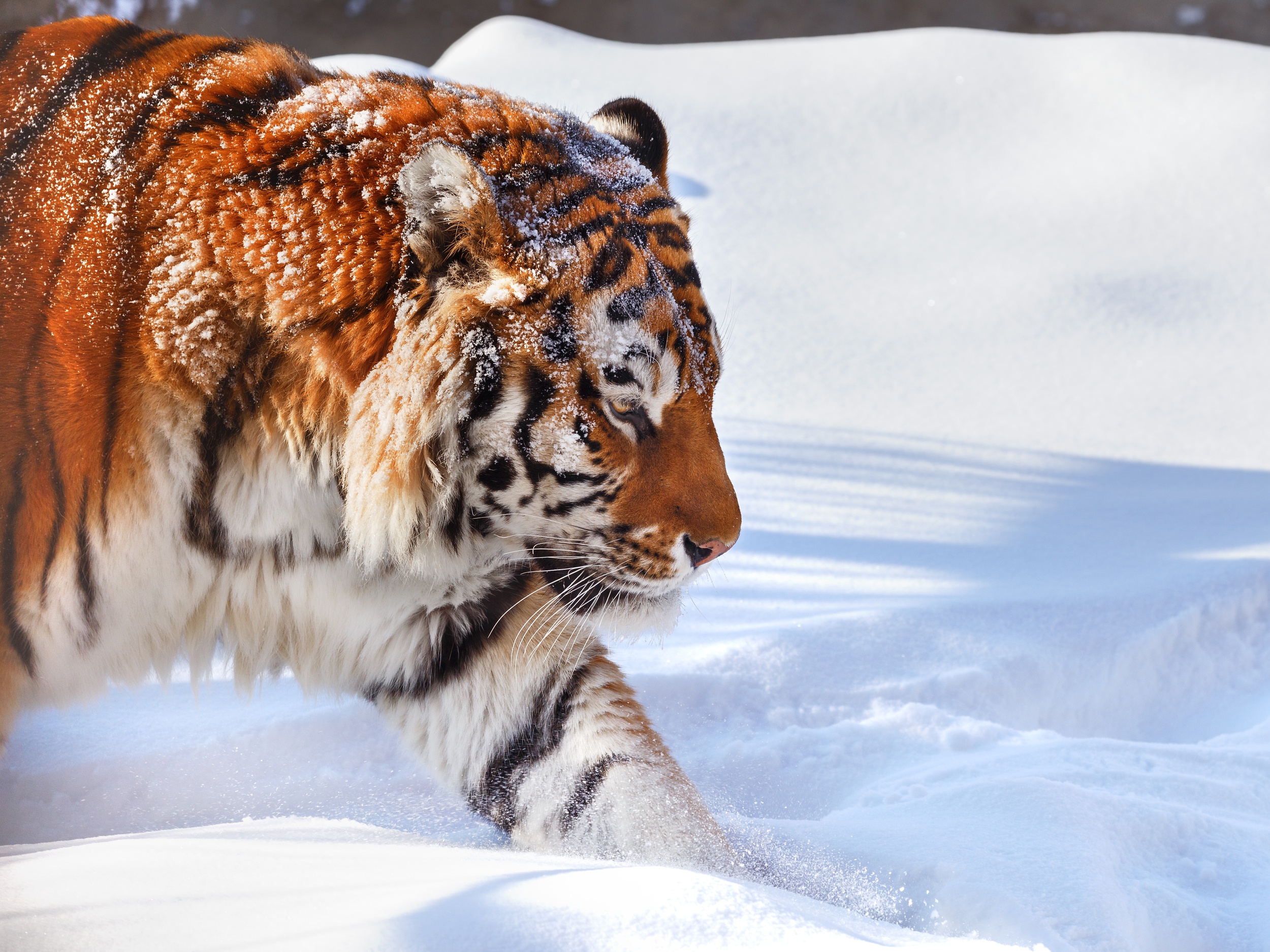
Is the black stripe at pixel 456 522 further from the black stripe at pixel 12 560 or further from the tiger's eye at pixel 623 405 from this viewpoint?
the black stripe at pixel 12 560

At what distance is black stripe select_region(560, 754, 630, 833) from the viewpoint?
1169 millimetres

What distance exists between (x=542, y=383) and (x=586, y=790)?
18.9 inches

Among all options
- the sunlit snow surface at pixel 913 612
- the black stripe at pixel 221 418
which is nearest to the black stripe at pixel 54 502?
the black stripe at pixel 221 418

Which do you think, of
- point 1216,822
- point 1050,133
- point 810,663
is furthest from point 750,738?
point 1050,133

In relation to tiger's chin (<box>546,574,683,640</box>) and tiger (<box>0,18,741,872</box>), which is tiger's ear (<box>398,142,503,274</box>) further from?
tiger's chin (<box>546,574,683,640</box>)

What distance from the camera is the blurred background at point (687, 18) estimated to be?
7082 mm

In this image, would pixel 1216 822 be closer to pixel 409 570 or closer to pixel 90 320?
pixel 409 570

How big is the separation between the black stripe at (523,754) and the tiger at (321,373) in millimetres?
45

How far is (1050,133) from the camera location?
362 centimetres

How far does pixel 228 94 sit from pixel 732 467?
1469mm

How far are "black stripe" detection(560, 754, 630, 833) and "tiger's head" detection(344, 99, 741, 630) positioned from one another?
0.65 ft

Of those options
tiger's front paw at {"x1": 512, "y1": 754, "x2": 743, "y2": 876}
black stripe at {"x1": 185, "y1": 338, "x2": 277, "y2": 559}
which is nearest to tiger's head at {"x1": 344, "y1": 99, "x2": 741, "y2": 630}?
black stripe at {"x1": 185, "y1": 338, "x2": 277, "y2": 559}

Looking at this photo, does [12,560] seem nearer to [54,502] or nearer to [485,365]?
[54,502]

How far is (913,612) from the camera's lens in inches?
69.9
